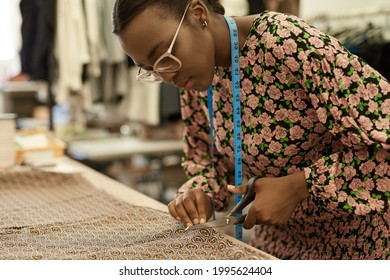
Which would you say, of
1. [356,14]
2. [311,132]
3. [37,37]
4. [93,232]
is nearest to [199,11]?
[311,132]

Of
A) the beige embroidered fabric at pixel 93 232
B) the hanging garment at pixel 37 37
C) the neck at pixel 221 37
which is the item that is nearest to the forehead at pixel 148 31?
the neck at pixel 221 37

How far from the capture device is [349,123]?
3.42ft

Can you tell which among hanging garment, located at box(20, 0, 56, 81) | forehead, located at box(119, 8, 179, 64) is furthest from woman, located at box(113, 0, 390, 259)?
hanging garment, located at box(20, 0, 56, 81)

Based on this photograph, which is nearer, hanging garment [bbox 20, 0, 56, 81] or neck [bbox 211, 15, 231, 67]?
neck [bbox 211, 15, 231, 67]

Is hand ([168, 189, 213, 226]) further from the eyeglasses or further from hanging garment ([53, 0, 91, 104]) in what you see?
hanging garment ([53, 0, 91, 104])

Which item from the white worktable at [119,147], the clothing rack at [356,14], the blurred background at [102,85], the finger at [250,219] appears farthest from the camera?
the blurred background at [102,85]

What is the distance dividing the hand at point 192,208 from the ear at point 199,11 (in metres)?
0.40

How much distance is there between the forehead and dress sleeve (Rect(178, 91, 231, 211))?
1.07ft

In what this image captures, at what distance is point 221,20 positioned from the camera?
3.89 feet

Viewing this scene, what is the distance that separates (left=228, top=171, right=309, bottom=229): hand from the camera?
1095 millimetres

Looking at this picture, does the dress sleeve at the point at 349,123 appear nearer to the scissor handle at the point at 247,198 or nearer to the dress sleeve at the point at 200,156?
the scissor handle at the point at 247,198

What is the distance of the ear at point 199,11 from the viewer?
3.68 ft

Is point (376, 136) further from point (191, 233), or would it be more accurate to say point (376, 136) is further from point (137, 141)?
point (137, 141)
